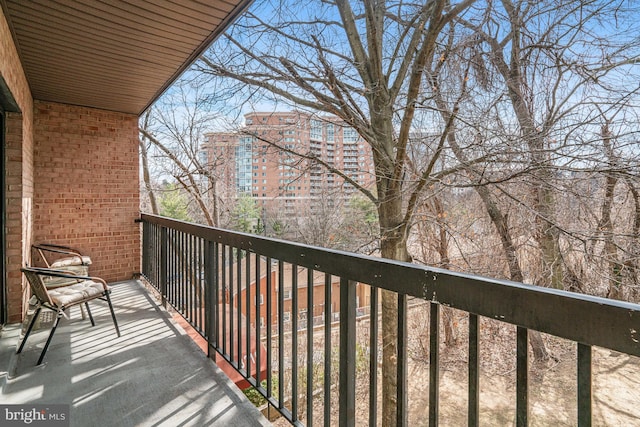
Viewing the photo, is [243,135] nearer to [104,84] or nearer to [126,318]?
[104,84]

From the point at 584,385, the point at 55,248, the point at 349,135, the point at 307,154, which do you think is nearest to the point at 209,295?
the point at 584,385

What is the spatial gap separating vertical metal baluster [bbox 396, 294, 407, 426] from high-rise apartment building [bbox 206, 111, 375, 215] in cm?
511

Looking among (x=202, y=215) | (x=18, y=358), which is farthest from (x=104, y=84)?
(x=202, y=215)

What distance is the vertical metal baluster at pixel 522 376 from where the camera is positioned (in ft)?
2.99

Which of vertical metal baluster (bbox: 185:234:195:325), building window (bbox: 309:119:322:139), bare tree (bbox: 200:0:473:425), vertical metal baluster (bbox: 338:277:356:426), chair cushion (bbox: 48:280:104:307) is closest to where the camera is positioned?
vertical metal baluster (bbox: 338:277:356:426)

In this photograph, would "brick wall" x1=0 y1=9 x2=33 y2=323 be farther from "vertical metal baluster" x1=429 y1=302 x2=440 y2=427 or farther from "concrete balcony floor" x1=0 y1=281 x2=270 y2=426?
"vertical metal baluster" x1=429 y1=302 x2=440 y2=427

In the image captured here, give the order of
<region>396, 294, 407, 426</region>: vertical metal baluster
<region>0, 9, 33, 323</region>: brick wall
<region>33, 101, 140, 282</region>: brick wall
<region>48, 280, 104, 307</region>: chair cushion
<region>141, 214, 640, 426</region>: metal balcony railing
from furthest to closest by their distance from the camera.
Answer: <region>33, 101, 140, 282</region>: brick wall → <region>0, 9, 33, 323</region>: brick wall → <region>48, 280, 104, 307</region>: chair cushion → <region>396, 294, 407, 426</region>: vertical metal baluster → <region>141, 214, 640, 426</region>: metal balcony railing

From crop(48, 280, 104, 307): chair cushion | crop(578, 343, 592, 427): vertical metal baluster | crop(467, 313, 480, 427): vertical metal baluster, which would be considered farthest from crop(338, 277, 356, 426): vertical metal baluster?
crop(48, 280, 104, 307): chair cushion

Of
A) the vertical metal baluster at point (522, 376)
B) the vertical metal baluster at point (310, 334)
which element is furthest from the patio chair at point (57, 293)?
the vertical metal baluster at point (522, 376)

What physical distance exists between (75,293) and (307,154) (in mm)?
4220

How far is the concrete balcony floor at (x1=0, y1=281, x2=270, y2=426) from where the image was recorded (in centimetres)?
196

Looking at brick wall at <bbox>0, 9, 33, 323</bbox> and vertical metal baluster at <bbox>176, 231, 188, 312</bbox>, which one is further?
brick wall at <bbox>0, 9, 33, 323</bbox>

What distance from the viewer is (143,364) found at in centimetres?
256

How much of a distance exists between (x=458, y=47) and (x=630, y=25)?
7.12 ft
